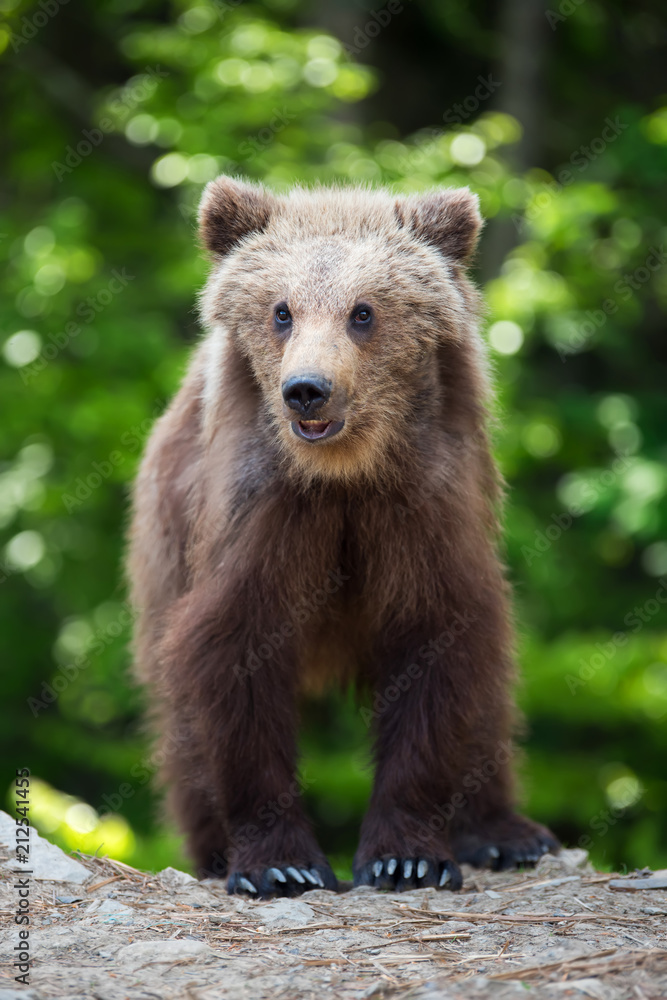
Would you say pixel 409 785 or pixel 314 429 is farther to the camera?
pixel 409 785

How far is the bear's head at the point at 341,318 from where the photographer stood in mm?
4660

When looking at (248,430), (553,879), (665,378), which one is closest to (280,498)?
(248,430)

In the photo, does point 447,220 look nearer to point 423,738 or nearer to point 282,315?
point 282,315

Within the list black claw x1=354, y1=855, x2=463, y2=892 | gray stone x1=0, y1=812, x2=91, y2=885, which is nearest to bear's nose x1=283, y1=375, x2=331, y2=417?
black claw x1=354, y1=855, x2=463, y2=892

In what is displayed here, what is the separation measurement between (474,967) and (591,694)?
575 centimetres

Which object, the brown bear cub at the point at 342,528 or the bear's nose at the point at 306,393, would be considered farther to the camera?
the brown bear cub at the point at 342,528

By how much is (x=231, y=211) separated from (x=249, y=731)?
2.40m

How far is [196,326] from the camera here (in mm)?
10500

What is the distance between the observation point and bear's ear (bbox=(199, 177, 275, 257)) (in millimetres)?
5352

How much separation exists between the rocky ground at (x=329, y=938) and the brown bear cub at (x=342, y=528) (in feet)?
1.32

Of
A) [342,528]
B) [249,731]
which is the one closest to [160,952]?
[249,731]

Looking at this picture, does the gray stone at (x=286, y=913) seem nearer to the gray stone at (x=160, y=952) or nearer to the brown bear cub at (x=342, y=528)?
the brown bear cub at (x=342, y=528)

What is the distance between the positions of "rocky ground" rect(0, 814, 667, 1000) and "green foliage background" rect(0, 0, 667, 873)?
2.48 m

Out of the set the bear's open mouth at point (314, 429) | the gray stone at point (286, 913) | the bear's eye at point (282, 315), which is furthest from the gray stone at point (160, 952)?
the bear's eye at point (282, 315)
